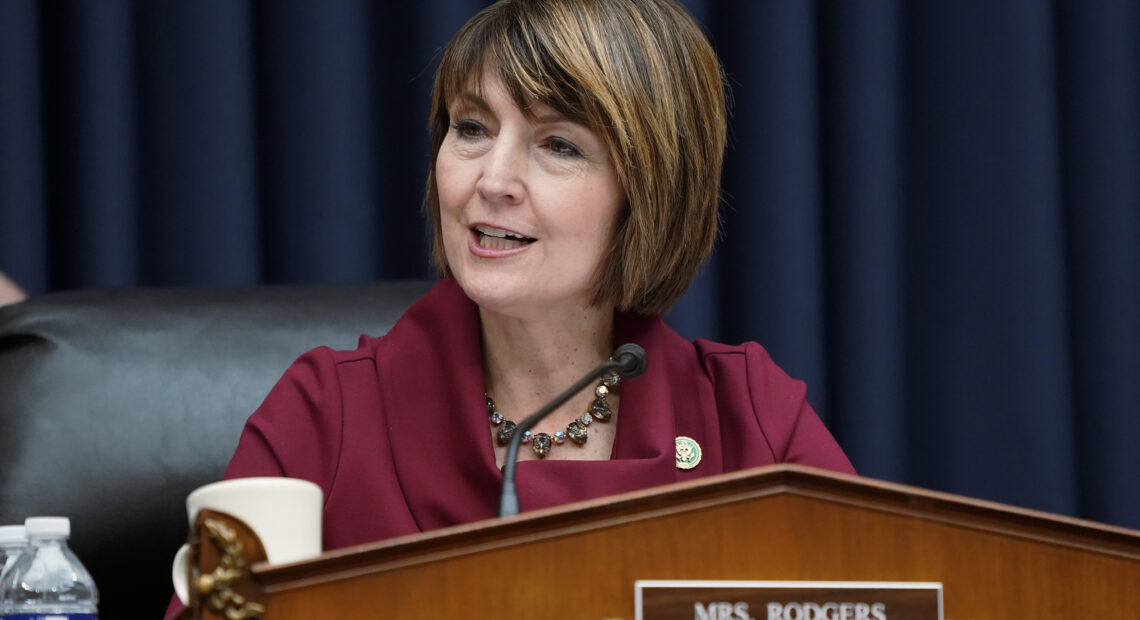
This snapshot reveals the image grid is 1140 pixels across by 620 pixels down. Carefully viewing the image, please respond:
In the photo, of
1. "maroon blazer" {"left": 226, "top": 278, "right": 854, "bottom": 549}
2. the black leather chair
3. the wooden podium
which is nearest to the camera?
the wooden podium

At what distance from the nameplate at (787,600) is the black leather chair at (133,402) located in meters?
0.97

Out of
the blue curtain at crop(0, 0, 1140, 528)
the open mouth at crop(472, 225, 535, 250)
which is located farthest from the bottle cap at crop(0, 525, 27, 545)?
the blue curtain at crop(0, 0, 1140, 528)

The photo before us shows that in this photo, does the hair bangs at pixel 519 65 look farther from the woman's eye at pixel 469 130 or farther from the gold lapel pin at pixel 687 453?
the gold lapel pin at pixel 687 453

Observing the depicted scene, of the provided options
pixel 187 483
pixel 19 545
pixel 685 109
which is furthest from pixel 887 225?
pixel 19 545

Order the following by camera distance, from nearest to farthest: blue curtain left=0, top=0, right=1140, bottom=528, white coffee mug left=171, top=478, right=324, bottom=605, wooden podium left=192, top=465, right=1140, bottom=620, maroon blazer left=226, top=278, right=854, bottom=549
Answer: wooden podium left=192, top=465, right=1140, bottom=620 < white coffee mug left=171, top=478, right=324, bottom=605 < maroon blazer left=226, top=278, right=854, bottom=549 < blue curtain left=0, top=0, right=1140, bottom=528

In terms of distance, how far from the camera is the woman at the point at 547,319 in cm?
127

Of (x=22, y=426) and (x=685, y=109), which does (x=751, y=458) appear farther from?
(x=22, y=426)

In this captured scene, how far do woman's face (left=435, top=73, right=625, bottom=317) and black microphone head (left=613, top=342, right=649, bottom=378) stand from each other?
29cm

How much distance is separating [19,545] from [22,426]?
52cm

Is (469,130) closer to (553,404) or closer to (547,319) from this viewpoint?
(547,319)

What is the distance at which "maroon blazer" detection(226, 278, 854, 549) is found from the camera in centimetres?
125

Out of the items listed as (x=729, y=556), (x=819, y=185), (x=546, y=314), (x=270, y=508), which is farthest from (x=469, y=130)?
(x=819, y=185)

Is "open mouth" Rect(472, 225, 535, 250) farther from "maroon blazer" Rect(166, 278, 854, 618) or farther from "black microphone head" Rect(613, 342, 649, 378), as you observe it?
"black microphone head" Rect(613, 342, 649, 378)

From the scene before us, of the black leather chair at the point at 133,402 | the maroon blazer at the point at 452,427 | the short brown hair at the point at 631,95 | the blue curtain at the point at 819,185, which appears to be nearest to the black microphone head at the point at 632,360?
the maroon blazer at the point at 452,427
